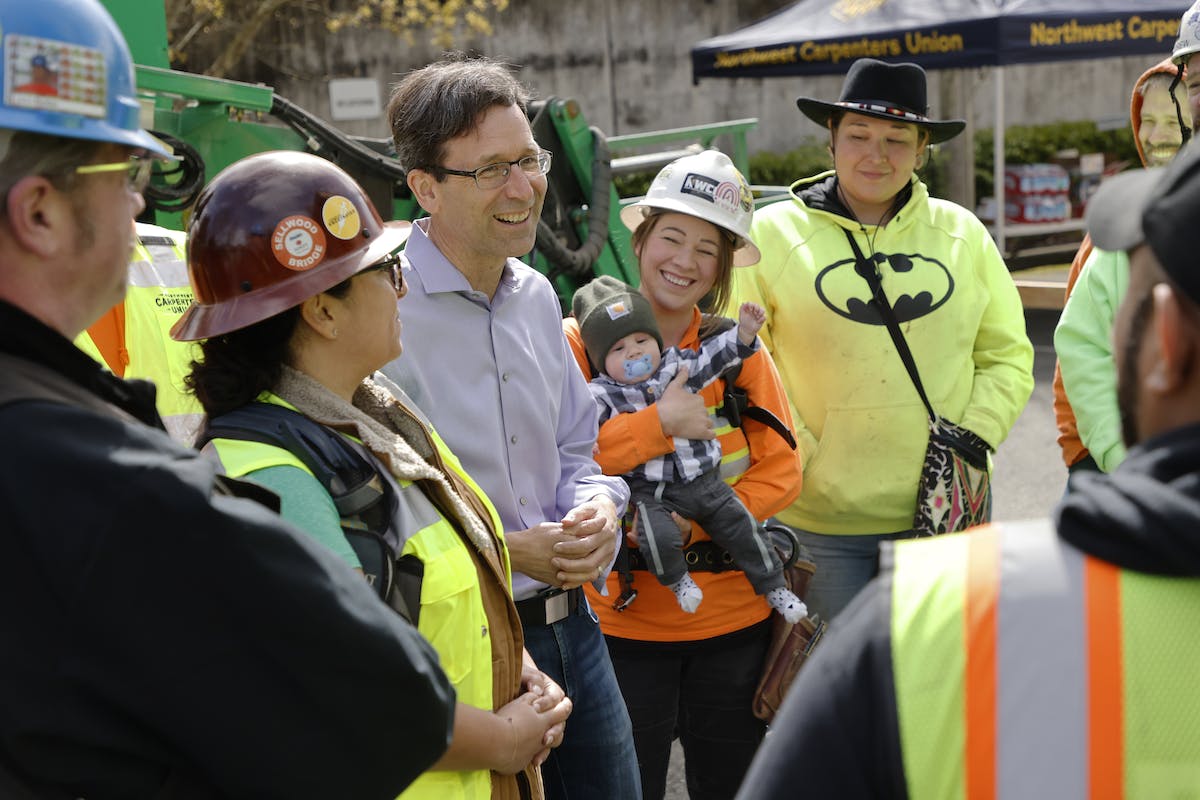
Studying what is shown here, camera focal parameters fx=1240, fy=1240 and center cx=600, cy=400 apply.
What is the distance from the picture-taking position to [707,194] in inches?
137

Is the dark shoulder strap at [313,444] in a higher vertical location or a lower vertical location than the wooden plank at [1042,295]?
higher

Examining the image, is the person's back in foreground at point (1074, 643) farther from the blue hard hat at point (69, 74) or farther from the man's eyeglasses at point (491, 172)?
the man's eyeglasses at point (491, 172)

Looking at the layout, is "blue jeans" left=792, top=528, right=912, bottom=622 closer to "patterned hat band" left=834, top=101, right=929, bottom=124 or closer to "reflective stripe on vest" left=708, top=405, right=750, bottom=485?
"reflective stripe on vest" left=708, top=405, right=750, bottom=485

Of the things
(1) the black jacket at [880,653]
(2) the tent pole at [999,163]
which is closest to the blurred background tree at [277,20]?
(2) the tent pole at [999,163]

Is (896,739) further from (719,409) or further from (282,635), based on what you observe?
(719,409)

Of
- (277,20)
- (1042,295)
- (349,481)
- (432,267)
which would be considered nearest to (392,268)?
(349,481)

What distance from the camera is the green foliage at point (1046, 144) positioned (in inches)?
648

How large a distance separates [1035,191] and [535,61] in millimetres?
6830

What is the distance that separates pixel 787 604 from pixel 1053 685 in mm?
2190

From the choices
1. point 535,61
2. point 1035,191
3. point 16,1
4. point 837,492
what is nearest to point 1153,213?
point 16,1

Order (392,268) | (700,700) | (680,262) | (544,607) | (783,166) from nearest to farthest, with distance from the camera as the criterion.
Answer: (392,268) < (544,607) < (700,700) < (680,262) < (783,166)

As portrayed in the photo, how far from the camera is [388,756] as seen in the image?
146 cm

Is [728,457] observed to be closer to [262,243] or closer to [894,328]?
[894,328]

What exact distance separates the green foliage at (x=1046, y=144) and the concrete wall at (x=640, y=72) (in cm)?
38
